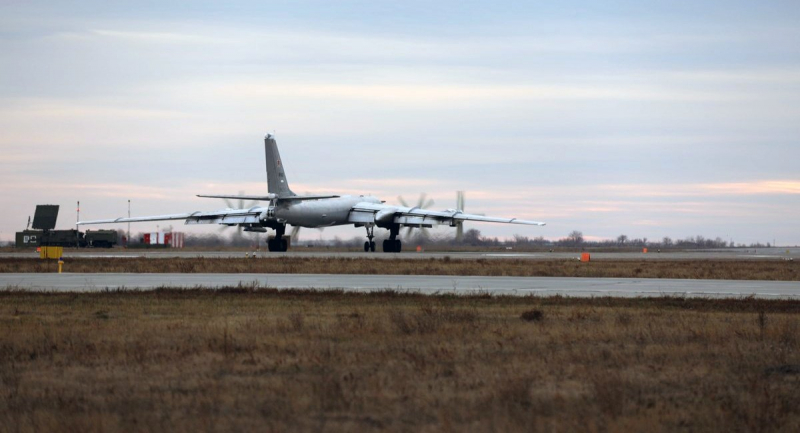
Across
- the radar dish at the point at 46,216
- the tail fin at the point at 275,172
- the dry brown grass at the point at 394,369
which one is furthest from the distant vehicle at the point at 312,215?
the dry brown grass at the point at 394,369

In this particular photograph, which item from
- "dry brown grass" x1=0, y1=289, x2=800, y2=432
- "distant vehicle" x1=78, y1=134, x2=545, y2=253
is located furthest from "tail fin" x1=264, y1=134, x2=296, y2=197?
"dry brown grass" x1=0, y1=289, x2=800, y2=432

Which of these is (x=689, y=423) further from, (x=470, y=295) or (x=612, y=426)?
(x=470, y=295)

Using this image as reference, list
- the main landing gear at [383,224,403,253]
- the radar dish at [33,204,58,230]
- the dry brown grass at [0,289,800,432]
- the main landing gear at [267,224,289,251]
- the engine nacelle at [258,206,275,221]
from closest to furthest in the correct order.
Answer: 1. the dry brown grass at [0,289,800,432]
2. the engine nacelle at [258,206,275,221]
3. the main landing gear at [267,224,289,251]
4. the main landing gear at [383,224,403,253]
5. the radar dish at [33,204,58,230]

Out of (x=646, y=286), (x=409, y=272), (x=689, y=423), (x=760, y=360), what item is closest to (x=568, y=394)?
(x=689, y=423)

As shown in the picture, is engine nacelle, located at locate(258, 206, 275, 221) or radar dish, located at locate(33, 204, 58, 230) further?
radar dish, located at locate(33, 204, 58, 230)

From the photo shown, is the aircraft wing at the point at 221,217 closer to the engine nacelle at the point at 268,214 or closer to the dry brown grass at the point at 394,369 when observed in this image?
the engine nacelle at the point at 268,214

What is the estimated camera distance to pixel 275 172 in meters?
68.4

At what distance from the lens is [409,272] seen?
3750 centimetres

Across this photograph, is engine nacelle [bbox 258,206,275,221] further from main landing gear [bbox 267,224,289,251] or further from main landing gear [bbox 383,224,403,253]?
main landing gear [bbox 383,224,403,253]

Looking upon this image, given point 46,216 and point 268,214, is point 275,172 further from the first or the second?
point 46,216

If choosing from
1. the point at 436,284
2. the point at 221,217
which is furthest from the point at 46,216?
the point at 436,284

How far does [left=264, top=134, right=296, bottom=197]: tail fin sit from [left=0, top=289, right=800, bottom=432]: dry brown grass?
47.9 m

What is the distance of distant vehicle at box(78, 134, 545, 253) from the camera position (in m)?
68.4

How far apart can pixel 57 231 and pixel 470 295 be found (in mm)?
78061
